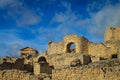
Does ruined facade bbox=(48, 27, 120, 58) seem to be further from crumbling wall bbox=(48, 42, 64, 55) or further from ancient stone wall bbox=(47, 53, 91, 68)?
ancient stone wall bbox=(47, 53, 91, 68)

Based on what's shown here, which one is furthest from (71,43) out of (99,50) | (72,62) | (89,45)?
(72,62)

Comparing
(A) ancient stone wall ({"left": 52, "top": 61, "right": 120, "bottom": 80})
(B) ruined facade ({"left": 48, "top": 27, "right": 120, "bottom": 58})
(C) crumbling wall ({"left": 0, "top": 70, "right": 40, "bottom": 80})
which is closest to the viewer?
(A) ancient stone wall ({"left": 52, "top": 61, "right": 120, "bottom": 80})

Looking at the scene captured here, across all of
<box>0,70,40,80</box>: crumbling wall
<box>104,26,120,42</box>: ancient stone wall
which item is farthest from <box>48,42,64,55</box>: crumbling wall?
<box>0,70,40,80</box>: crumbling wall

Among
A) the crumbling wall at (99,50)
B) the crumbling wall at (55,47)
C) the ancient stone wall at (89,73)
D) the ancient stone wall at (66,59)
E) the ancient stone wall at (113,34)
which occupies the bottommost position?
the ancient stone wall at (89,73)

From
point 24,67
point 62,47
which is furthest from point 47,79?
point 62,47

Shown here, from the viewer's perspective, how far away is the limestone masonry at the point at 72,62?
15.3m

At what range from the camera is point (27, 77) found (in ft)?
60.1

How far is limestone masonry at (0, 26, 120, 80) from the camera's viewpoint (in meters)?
15.3

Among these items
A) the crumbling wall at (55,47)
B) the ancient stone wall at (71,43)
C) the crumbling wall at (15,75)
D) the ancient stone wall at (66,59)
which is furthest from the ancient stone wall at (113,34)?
the crumbling wall at (15,75)

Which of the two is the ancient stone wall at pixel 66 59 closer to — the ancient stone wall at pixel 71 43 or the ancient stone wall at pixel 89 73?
the ancient stone wall at pixel 71 43

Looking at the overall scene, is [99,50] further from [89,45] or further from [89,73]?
[89,73]

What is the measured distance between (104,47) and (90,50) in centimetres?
205

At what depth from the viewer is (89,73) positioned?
15.2m

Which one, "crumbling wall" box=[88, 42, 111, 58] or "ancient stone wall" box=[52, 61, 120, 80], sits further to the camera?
"crumbling wall" box=[88, 42, 111, 58]
